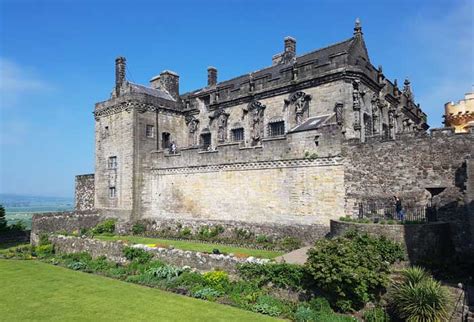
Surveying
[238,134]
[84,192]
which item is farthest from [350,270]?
[84,192]

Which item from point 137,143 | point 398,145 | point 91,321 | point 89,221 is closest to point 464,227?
point 398,145

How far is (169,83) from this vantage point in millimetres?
35844

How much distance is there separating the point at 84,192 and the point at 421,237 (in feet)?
101

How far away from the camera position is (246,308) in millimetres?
13648

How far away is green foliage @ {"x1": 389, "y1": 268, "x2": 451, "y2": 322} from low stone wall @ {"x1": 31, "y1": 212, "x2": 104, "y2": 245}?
25552 mm

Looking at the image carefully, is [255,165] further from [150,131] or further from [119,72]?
[119,72]

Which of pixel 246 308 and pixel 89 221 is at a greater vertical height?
pixel 89 221

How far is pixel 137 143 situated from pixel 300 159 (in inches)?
567

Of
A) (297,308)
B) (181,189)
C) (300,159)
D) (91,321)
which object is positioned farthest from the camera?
(181,189)

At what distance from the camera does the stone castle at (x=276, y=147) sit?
18.5m

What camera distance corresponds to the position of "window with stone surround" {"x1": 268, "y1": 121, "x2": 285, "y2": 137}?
26619mm

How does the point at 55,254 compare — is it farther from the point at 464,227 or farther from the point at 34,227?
the point at 464,227

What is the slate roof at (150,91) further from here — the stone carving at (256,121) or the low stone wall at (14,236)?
the low stone wall at (14,236)

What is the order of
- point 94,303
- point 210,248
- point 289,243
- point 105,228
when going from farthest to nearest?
point 105,228
point 210,248
point 289,243
point 94,303
